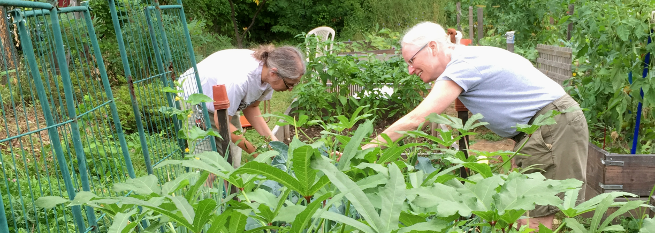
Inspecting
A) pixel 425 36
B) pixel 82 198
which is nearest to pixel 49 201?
pixel 82 198

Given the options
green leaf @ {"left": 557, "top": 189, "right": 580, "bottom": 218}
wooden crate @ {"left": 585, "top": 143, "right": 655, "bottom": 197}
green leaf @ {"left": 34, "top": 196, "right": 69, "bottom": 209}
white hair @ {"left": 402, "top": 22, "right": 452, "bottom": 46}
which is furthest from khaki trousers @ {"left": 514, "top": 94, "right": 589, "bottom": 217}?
green leaf @ {"left": 34, "top": 196, "right": 69, "bottom": 209}

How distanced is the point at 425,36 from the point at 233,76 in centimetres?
134

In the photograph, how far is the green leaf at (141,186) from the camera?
0.64m

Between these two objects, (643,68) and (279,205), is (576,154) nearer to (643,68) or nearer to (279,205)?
(643,68)

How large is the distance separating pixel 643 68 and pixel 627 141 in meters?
0.72

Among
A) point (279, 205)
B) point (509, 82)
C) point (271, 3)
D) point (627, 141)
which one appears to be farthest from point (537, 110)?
point (271, 3)

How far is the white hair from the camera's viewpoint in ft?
8.36

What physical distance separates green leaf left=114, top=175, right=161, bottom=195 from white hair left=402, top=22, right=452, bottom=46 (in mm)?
2077

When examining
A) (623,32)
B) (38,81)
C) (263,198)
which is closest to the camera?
(263,198)

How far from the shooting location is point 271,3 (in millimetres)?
16234

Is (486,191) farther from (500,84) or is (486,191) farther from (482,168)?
(500,84)

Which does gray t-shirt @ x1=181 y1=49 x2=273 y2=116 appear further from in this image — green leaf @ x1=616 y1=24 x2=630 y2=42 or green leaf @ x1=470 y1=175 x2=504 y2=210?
green leaf @ x1=470 y1=175 x2=504 y2=210

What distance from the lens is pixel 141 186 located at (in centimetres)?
66

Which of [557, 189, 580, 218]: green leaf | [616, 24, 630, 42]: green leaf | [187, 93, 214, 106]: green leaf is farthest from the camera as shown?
[616, 24, 630, 42]: green leaf
